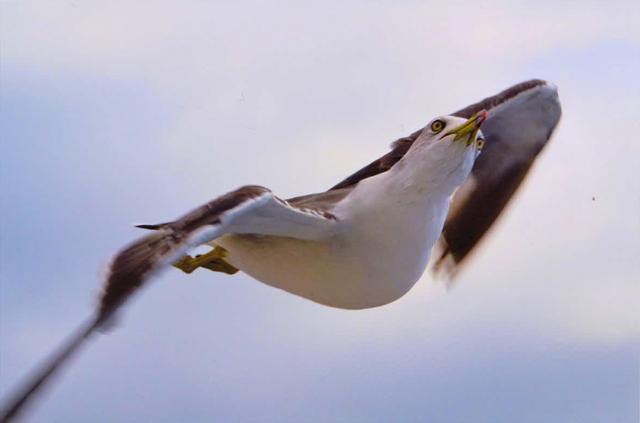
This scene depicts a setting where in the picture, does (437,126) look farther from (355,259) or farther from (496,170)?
(496,170)

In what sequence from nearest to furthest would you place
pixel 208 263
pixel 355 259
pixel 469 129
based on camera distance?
pixel 469 129, pixel 355 259, pixel 208 263

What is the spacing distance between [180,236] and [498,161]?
4937 mm

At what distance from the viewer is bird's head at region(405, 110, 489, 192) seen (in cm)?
1064

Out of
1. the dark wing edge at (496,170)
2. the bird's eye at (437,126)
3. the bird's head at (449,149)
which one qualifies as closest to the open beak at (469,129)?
the bird's head at (449,149)

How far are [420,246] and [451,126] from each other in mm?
914

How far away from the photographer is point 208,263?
1187 cm

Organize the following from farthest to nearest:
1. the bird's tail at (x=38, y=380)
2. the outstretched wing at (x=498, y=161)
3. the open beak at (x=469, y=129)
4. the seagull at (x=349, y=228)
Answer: the outstretched wing at (x=498, y=161)
the open beak at (x=469, y=129)
the seagull at (x=349, y=228)
the bird's tail at (x=38, y=380)

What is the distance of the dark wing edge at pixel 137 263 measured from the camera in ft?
27.3

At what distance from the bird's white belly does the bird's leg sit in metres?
0.62

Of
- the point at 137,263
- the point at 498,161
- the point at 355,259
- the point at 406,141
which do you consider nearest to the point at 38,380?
the point at 137,263

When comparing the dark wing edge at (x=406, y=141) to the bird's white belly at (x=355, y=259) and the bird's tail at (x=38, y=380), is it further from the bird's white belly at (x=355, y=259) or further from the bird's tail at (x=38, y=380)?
the bird's tail at (x=38, y=380)

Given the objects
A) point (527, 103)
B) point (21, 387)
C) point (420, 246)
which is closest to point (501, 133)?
point (527, 103)

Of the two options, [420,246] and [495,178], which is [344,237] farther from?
[495,178]

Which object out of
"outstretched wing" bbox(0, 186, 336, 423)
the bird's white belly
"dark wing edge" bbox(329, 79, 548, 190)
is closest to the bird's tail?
"outstretched wing" bbox(0, 186, 336, 423)
